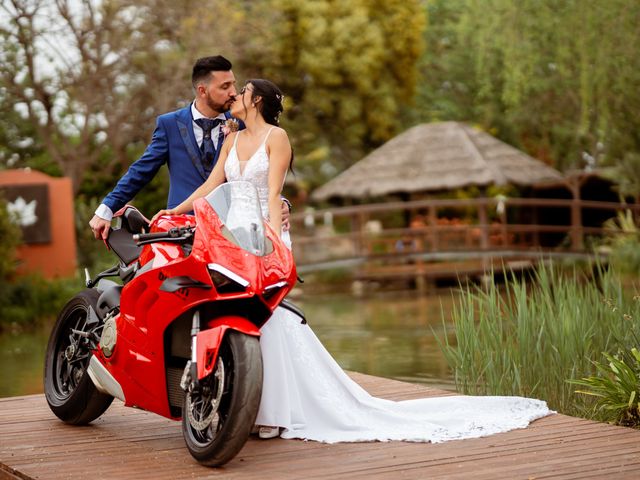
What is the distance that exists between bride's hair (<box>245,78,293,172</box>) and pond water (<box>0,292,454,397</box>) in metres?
1.92

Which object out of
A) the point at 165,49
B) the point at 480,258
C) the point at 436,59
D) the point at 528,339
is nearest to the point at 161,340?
the point at 528,339

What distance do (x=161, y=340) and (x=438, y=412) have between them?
1520mm

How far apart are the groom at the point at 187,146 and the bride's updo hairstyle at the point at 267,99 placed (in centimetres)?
29

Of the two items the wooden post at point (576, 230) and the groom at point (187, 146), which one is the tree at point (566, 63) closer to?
the wooden post at point (576, 230)

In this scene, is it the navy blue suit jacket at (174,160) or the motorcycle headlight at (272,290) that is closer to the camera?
the motorcycle headlight at (272,290)

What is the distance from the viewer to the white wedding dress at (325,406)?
534 cm

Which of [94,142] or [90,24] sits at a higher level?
[90,24]

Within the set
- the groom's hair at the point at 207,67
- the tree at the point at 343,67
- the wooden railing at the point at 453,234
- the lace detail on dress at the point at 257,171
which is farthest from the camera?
the tree at the point at 343,67

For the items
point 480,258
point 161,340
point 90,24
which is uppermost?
point 90,24

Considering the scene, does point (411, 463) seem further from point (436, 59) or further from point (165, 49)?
point (436, 59)

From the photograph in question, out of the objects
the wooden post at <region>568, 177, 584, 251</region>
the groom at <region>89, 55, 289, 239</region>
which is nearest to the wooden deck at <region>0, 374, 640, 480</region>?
the groom at <region>89, 55, 289, 239</region>

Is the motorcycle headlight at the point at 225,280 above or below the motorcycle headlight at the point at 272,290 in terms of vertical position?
above

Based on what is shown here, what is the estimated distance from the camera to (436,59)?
34688 mm

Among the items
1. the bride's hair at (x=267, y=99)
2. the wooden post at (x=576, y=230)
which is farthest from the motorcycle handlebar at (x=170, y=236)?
the wooden post at (x=576, y=230)
